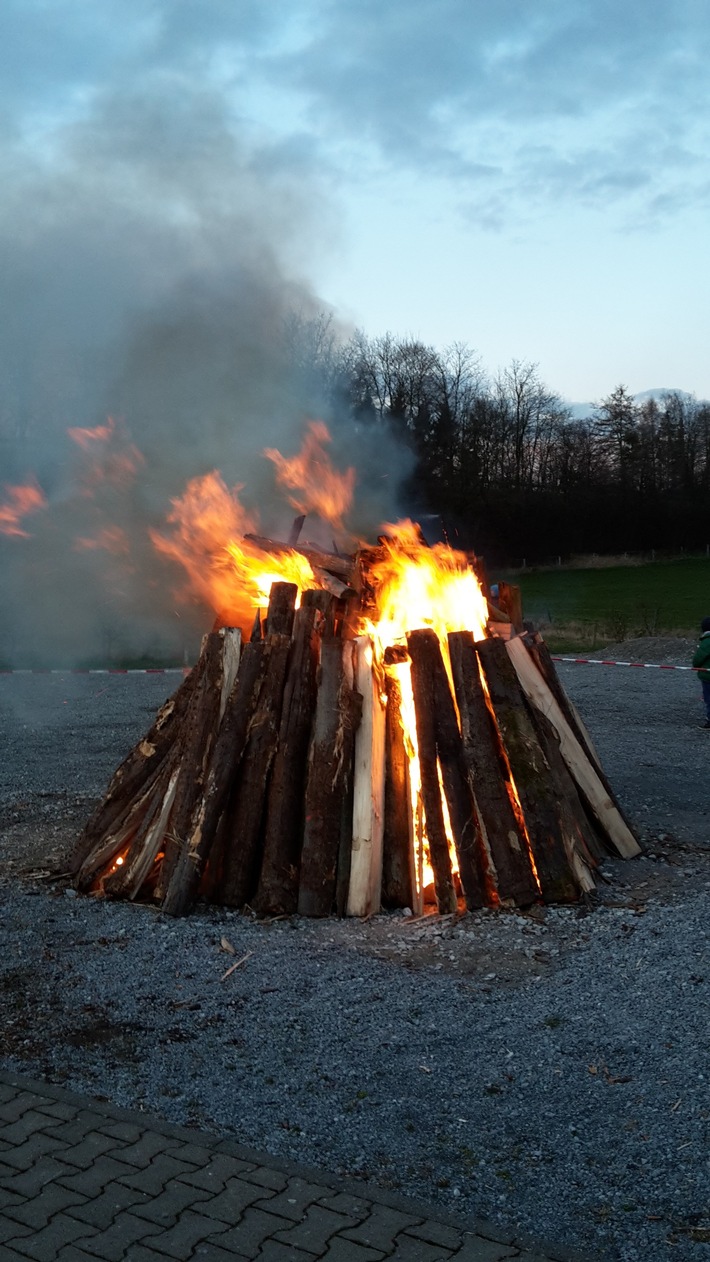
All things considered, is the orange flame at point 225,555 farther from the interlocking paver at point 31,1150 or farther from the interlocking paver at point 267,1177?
the interlocking paver at point 267,1177

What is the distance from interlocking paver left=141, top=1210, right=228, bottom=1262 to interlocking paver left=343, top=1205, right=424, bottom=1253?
1.43 ft

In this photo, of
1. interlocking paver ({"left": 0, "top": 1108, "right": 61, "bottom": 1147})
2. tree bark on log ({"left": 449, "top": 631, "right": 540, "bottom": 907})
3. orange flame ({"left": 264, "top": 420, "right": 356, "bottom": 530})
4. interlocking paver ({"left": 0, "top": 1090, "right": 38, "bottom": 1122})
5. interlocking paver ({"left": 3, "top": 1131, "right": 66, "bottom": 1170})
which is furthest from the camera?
orange flame ({"left": 264, "top": 420, "right": 356, "bottom": 530})

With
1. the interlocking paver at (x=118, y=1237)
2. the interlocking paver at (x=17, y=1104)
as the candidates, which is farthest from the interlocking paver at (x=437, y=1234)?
the interlocking paver at (x=17, y=1104)

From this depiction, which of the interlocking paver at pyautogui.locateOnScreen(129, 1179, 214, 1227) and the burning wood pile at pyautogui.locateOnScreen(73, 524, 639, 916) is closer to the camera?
the interlocking paver at pyautogui.locateOnScreen(129, 1179, 214, 1227)

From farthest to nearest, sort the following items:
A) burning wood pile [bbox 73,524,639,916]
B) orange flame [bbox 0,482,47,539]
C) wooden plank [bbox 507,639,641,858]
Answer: orange flame [bbox 0,482,47,539] → wooden plank [bbox 507,639,641,858] → burning wood pile [bbox 73,524,639,916]

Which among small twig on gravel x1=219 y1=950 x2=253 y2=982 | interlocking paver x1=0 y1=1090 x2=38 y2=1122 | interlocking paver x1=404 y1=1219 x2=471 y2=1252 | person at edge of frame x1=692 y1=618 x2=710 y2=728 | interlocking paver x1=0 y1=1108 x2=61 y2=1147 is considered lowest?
interlocking paver x1=404 y1=1219 x2=471 y2=1252

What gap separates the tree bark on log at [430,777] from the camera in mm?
6293

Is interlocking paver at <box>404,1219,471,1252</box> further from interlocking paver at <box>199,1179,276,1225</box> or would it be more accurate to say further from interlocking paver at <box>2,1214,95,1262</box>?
interlocking paver at <box>2,1214,95,1262</box>

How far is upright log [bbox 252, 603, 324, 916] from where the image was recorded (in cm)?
636

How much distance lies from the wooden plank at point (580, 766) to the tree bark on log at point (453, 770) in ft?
2.30

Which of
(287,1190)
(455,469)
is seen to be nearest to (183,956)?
(287,1190)

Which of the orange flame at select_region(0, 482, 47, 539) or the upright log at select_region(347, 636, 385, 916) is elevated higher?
the orange flame at select_region(0, 482, 47, 539)

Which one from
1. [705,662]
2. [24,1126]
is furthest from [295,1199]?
[705,662]

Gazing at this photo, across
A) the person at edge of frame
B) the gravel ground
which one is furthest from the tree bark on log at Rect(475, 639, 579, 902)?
the person at edge of frame
